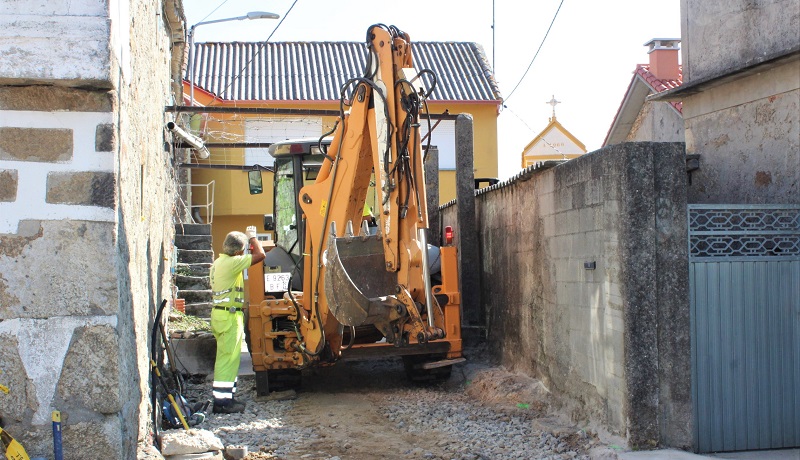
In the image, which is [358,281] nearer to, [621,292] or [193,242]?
[621,292]

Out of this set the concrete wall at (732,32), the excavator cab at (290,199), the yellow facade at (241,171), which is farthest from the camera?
the yellow facade at (241,171)

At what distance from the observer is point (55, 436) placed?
4422 millimetres

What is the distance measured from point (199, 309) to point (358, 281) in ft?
19.7

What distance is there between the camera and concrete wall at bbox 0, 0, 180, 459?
4.42m

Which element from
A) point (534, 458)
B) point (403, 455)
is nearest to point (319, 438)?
point (403, 455)

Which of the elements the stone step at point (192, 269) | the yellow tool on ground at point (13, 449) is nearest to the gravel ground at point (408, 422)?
the yellow tool on ground at point (13, 449)

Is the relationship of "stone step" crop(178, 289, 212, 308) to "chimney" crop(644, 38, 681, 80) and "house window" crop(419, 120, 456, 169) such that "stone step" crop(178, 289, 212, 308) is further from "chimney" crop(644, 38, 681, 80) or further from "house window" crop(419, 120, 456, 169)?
"house window" crop(419, 120, 456, 169)

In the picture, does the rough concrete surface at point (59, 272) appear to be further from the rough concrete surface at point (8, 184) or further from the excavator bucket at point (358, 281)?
the excavator bucket at point (358, 281)

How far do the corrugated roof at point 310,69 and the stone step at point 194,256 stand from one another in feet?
31.4

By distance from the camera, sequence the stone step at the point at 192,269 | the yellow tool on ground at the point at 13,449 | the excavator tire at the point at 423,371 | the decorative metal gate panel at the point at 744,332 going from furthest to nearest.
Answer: the stone step at the point at 192,269
the excavator tire at the point at 423,371
the decorative metal gate panel at the point at 744,332
the yellow tool on ground at the point at 13,449

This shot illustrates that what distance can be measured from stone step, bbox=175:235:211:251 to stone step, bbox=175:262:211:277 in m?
0.57

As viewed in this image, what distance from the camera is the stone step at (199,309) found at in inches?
489

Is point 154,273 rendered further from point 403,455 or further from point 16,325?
point 16,325

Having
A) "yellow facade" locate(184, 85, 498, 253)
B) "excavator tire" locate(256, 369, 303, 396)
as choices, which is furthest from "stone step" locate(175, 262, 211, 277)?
"yellow facade" locate(184, 85, 498, 253)
